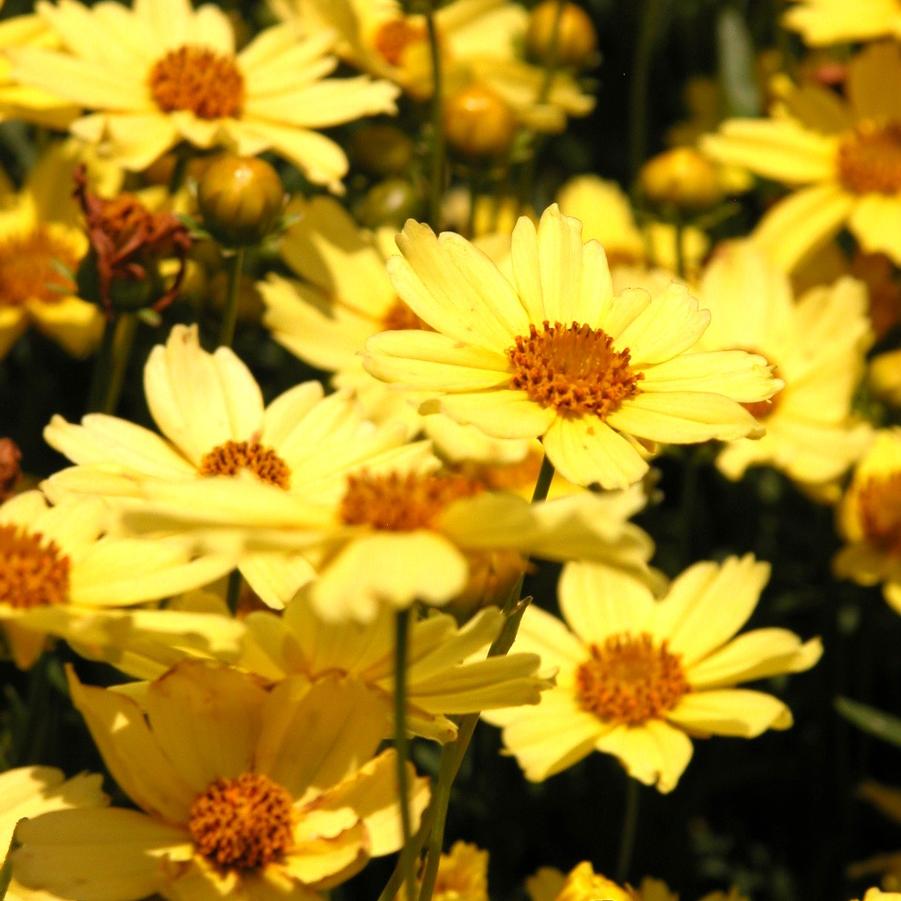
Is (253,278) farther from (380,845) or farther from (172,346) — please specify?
(380,845)

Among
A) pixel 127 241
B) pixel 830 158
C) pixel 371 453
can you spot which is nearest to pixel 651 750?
pixel 371 453

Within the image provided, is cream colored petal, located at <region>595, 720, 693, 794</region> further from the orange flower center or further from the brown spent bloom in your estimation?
the orange flower center

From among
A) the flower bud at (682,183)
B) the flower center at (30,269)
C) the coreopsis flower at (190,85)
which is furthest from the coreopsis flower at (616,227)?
the flower center at (30,269)

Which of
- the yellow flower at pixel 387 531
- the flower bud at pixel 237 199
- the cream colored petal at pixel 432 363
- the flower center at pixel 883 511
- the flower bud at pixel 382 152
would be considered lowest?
the flower center at pixel 883 511

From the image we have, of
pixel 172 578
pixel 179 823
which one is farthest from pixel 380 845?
pixel 172 578

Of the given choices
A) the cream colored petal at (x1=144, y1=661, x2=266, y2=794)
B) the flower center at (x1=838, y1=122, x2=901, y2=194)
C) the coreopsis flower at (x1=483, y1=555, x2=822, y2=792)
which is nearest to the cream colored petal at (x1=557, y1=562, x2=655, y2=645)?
the coreopsis flower at (x1=483, y1=555, x2=822, y2=792)

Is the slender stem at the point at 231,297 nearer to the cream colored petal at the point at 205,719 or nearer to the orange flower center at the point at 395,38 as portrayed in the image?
the cream colored petal at the point at 205,719
